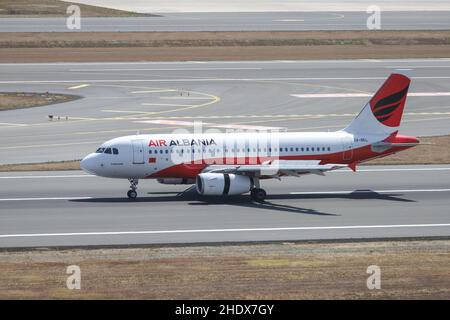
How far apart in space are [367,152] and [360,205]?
5.03 meters

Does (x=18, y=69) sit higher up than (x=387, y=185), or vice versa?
(x=18, y=69)

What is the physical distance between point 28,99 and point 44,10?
226 ft

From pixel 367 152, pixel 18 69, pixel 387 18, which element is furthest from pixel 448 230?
pixel 387 18

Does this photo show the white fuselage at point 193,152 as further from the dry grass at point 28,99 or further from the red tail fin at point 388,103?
the dry grass at point 28,99

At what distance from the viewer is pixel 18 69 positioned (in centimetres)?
10931

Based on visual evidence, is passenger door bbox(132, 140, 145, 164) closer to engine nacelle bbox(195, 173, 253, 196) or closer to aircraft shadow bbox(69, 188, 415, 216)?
aircraft shadow bbox(69, 188, 415, 216)

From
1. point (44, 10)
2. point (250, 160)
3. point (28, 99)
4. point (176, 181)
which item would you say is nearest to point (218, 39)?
point (28, 99)

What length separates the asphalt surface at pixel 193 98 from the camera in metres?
79.8

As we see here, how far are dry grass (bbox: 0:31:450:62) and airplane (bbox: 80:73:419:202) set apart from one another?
193ft

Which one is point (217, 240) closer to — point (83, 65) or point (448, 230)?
point (448, 230)

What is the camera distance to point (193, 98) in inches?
3765

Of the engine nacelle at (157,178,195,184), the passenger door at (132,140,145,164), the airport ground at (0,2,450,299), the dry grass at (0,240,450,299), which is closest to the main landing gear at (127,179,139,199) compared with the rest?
the airport ground at (0,2,450,299)

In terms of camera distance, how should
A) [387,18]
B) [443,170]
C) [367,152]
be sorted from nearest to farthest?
[367,152] → [443,170] → [387,18]

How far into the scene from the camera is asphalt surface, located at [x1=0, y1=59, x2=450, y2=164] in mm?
79750
